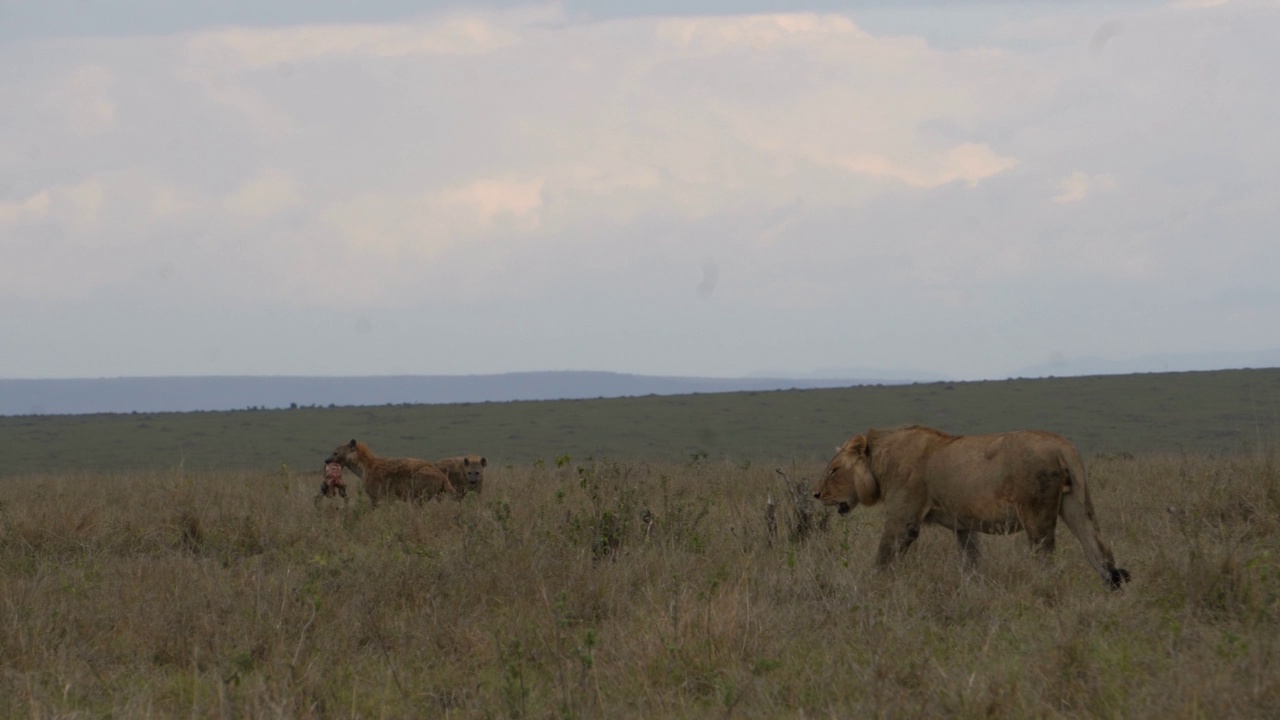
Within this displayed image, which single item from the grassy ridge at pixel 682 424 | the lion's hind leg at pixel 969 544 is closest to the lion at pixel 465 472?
the lion's hind leg at pixel 969 544

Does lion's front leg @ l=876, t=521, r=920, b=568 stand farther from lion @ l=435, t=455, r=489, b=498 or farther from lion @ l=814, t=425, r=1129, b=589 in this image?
lion @ l=435, t=455, r=489, b=498

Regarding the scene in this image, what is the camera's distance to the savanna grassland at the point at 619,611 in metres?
6.02

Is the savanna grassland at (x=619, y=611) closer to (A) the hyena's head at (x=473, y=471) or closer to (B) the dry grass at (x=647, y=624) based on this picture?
(B) the dry grass at (x=647, y=624)

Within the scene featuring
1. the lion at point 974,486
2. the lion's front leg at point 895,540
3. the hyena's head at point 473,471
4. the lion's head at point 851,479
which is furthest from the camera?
the hyena's head at point 473,471

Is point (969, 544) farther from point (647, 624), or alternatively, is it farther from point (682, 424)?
point (682, 424)

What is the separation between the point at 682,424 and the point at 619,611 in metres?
37.2

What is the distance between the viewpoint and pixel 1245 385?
150 ft

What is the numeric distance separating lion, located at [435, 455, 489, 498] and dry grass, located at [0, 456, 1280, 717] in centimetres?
441

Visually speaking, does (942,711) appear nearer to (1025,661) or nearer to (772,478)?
(1025,661)

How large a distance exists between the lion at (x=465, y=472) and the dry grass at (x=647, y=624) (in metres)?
4.41

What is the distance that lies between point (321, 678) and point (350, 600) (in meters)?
1.70

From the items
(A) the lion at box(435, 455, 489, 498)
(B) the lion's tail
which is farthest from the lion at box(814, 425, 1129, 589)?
(A) the lion at box(435, 455, 489, 498)

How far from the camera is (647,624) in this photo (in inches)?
278

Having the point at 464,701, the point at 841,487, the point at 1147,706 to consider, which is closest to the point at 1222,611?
the point at 1147,706
